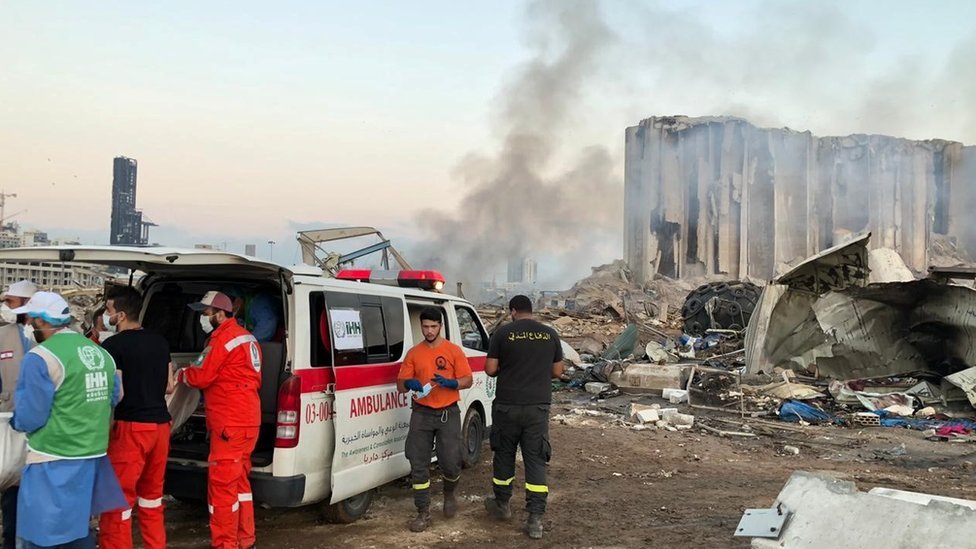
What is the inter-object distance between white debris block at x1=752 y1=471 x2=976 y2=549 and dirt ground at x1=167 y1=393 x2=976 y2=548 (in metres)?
1.00

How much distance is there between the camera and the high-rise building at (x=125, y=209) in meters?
64.8

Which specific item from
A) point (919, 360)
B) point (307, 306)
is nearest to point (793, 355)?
point (919, 360)

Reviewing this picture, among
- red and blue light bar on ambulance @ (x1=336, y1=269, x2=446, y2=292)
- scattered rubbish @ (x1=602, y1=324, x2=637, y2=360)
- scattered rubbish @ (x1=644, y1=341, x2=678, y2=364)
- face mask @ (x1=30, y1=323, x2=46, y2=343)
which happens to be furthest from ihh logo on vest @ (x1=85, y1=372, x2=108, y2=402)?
scattered rubbish @ (x1=602, y1=324, x2=637, y2=360)

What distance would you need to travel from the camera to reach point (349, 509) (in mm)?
5164

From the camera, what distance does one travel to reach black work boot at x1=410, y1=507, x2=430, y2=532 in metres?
5.15

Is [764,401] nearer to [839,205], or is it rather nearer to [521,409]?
[521,409]

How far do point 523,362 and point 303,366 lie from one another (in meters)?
1.72

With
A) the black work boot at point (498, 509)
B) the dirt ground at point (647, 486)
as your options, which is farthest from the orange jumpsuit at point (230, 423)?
the black work boot at point (498, 509)

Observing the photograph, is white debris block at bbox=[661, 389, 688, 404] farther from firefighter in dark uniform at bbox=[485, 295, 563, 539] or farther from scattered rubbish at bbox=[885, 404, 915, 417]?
firefighter in dark uniform at bbox=[485, 295, 563, 539]

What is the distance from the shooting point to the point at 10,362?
165 inches

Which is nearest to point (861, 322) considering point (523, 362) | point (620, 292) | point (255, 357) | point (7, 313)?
point (523, 362)

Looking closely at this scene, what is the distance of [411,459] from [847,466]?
18.1ft

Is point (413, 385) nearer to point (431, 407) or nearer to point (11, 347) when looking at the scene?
point (431, 407)

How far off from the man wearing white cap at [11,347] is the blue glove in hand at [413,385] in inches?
98.2
